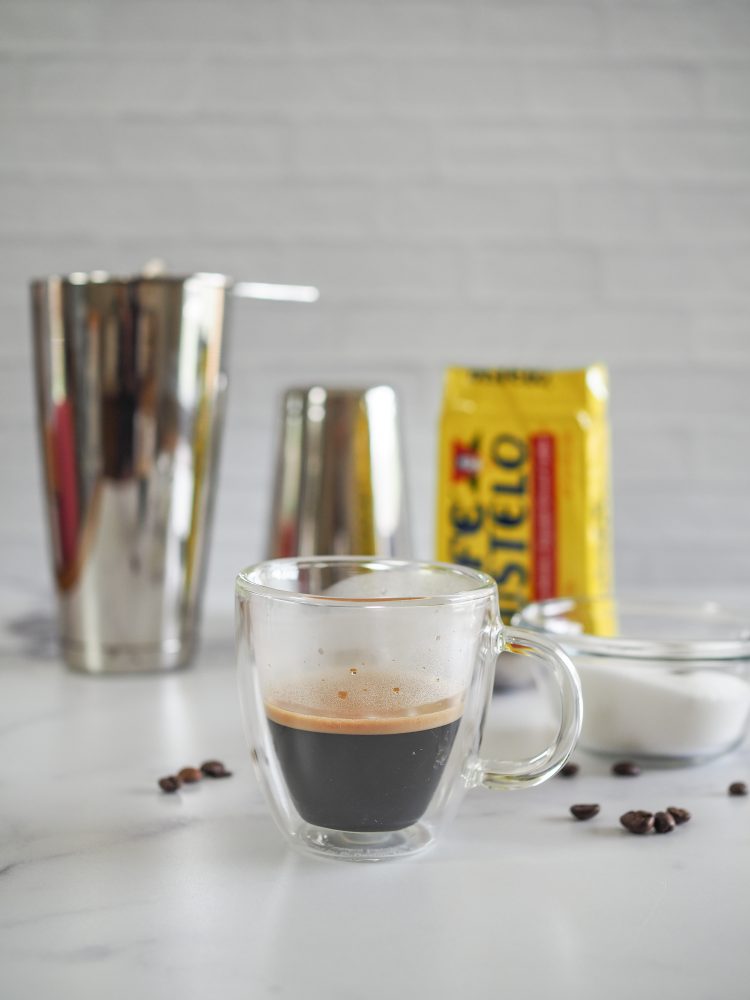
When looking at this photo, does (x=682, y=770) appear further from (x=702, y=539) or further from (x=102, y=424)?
(x=702, y=539)

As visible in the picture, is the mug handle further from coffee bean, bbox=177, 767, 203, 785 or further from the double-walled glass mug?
coffee bean, bbox=177, 767, 203, 785

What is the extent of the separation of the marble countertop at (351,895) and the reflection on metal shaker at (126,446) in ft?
0.77

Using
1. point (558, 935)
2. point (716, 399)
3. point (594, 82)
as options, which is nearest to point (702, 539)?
point (716, 399)

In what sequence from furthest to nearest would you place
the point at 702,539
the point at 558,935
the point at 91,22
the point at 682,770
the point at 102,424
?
the point at 702,539 → the point at 91,22 → the point at 102,424 → the point at 682,770 → the point at 558,935

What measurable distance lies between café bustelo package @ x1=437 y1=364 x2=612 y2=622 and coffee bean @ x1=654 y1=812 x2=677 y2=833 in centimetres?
37

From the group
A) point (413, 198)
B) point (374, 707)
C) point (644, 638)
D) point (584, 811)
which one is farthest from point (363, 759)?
point (413, 198)

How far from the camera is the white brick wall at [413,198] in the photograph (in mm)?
1369

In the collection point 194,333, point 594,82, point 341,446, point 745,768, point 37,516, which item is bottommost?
point 745,768

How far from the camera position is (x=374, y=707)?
626 mm

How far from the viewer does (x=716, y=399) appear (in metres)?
1.45

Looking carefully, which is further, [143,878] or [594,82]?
[594,82]

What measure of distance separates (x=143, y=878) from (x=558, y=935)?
23 cm

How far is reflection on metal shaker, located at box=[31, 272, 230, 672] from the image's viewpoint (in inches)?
40.8

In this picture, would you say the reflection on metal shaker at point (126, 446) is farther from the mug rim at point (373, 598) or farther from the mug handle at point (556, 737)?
the mug handle at point (556, 737)
